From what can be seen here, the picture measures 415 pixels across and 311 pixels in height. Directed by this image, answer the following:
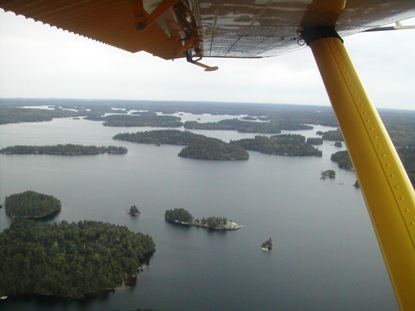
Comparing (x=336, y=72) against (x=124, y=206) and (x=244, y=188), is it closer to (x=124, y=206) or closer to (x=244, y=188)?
(x=124, y=206)

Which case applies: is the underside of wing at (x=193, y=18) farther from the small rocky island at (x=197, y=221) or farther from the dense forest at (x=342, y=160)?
the dense forest at (x=342, y=160)

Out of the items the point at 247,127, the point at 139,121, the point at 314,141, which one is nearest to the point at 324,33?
the point at 314,141

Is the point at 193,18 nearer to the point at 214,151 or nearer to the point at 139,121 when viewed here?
the point at 214,151

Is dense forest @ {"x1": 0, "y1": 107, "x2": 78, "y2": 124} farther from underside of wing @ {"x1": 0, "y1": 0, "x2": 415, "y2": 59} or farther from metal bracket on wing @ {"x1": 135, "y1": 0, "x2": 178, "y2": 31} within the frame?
metal bracket on wing @ {"x1": 135, "y1": 0, "x2": 178, "y2": 31}

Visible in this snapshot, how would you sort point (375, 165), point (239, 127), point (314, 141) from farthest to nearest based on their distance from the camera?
1. point (239, 127)
2. point (314, 141)
3. point (375, 165)

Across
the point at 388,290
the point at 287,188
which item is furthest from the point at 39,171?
the point at 388,290

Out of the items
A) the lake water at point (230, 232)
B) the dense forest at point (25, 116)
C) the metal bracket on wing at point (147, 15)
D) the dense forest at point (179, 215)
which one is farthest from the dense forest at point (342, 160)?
the dense forest at point (25, 116)
